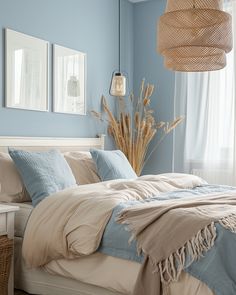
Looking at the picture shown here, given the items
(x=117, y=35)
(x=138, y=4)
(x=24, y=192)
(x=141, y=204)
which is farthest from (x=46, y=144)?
(x=138, y=4)

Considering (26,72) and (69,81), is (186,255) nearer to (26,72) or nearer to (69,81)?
(26,72)

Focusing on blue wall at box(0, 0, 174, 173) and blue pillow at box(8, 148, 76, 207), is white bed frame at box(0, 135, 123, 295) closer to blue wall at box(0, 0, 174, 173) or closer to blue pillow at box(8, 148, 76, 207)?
blue wall at box(0, 0, 174, 173)

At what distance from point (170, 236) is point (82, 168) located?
5.05 feet

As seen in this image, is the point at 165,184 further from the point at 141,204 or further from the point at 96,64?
the point at 96,64

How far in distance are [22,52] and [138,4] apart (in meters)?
2.07

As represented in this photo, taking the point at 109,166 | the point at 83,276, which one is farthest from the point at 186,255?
the point at 109,166

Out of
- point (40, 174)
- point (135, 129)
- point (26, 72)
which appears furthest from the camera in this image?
point (135, 129)

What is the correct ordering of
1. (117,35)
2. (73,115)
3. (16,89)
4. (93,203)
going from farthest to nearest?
(117,35)
(73,115)
(16,89)
(93,203)

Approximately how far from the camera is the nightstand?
259cm

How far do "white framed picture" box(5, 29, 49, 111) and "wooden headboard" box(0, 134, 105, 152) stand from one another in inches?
11.3

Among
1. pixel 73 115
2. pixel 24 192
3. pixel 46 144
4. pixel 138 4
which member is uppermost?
pixel 138 4

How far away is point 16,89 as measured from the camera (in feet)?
11.7

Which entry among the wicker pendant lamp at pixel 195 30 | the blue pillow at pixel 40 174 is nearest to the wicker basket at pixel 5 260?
the blue pillow at pixel 40 174

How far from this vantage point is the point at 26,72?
3.65 metres
